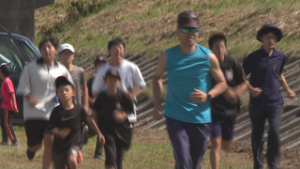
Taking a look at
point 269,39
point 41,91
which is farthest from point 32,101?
point 269,39

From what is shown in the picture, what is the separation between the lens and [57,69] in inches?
308

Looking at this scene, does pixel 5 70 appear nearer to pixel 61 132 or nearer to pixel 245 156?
pixel 245 156

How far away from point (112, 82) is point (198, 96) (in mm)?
1845

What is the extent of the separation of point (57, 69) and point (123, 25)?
51.4ft

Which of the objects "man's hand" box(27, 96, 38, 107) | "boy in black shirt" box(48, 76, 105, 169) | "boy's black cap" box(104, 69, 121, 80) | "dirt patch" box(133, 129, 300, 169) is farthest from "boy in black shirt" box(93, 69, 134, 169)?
"dirt patch" box(133, 129, 300, 169)

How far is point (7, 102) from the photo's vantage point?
38.9 ft

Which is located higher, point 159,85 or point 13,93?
point 159,85

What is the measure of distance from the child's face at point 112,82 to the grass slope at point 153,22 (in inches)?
316

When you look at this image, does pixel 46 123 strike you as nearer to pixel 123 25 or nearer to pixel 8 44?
pixel 8 44

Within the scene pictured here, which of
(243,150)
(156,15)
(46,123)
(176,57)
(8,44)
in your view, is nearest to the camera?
(176,57)

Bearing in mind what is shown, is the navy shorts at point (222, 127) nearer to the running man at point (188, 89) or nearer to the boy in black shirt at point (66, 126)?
the boy in black shirt at point (66, 126)

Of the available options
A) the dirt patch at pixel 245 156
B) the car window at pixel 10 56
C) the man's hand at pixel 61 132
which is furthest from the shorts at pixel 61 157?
the car window at pixel 10 56

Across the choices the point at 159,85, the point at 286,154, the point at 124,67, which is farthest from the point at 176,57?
the point at 286,154

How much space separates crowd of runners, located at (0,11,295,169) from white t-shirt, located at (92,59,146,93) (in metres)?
0.01
